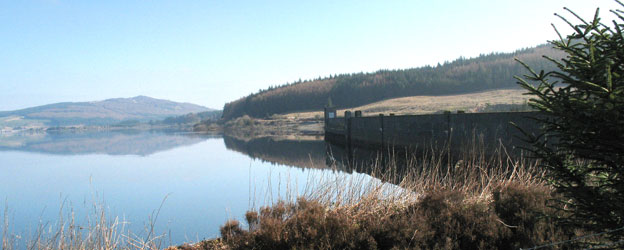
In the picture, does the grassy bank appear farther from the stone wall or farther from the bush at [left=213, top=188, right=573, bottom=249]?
the stone wall

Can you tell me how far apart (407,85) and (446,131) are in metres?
97.2

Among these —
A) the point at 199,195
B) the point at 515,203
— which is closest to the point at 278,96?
the point at 199,195

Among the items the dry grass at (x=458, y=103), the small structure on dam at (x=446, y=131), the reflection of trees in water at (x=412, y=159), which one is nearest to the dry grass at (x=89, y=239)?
the reflection of trees in water at (x=412, y=159)

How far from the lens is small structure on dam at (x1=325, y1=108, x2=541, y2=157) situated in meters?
12.5

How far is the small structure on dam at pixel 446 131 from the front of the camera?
12527 mm

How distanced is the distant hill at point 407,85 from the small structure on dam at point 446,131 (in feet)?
210

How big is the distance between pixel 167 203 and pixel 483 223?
10.8m

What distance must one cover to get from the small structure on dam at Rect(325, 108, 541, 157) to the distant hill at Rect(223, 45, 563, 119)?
64107 millimetres

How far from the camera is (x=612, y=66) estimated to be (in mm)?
3125

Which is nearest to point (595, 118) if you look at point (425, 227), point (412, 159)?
point (425, 227)

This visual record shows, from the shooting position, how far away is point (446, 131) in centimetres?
1722

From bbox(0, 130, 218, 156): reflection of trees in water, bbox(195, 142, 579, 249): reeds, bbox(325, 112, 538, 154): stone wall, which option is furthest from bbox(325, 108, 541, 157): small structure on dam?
bbox(0, 130, 218, 156): reflection of trees in water

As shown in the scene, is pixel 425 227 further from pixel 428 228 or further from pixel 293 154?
pixel 293 154

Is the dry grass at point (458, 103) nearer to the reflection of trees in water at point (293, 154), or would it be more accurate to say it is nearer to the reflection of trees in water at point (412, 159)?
the reflection of trees in water at point (293, 154)
